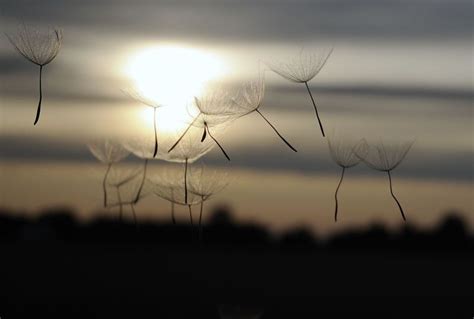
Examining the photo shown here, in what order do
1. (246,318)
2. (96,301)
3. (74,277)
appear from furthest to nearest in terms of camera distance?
(74,277) < (96,301) < (246,318)

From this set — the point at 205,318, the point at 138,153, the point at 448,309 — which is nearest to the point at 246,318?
the point at 205,318

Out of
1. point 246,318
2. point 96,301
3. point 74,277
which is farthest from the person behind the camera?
point 74,277

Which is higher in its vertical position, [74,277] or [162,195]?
[162,195]

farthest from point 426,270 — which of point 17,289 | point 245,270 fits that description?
point 17,289

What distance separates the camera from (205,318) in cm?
2328

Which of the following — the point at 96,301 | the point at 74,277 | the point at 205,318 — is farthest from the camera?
the point at 74,277

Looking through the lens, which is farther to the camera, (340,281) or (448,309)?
(340,281)

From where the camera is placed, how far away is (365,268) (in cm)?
2778

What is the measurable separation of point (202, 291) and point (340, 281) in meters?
3.75

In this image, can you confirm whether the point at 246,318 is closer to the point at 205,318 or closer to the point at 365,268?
the point at 205,318

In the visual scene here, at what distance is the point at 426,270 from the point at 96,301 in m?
8.63

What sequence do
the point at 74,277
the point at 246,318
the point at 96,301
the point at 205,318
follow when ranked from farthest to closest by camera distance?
the point at 74,277 → the point at 96,301 → the point at 205,318 → the point at 246,318

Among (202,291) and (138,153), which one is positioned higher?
(138,153)

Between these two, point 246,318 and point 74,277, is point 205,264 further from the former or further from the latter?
point 246,318
